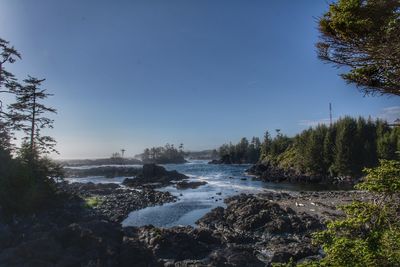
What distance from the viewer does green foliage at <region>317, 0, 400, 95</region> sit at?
6520 mm

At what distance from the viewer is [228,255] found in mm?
17484

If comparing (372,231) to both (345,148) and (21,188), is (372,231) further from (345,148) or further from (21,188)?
(345,148)

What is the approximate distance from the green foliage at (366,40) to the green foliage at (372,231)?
1.80m

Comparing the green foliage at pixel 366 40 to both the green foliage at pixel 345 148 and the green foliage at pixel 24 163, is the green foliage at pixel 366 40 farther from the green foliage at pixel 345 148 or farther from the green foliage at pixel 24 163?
the green foliage at pixel 345 148

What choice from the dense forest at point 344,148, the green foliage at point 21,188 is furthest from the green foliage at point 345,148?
the green foliage at point 21,188

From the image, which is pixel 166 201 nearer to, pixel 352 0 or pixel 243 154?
pixel 352 0

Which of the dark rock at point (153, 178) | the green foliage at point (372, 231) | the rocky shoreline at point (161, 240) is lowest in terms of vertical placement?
the rocky shoreline at point (161, 240)

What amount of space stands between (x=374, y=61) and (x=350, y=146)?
205 feet

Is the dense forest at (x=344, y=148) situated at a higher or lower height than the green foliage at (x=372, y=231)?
higher

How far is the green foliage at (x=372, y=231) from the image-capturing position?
5.57 meters

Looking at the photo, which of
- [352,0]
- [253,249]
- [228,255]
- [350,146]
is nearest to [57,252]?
[228,255]

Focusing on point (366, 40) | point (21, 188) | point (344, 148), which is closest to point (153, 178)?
point (344, 148)

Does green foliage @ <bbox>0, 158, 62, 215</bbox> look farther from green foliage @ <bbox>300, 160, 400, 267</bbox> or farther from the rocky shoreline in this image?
green foliage @ <bbox>300, 160, 400, 267</bbox>

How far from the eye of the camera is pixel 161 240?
1945 centimetres
